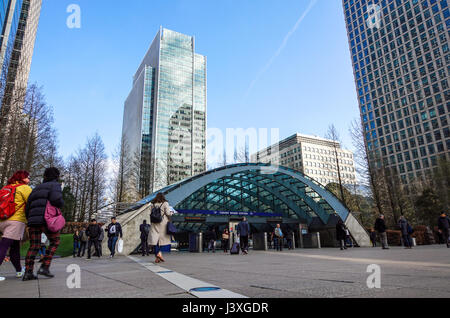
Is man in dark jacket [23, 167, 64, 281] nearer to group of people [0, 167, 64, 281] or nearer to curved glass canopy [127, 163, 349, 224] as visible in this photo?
group of people [0, 167, 64, 281]

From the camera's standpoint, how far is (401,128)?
7781cm

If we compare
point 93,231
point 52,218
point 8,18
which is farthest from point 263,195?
point 8,18

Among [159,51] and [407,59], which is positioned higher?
[159,51]

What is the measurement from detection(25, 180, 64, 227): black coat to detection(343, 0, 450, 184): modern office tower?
239 feet

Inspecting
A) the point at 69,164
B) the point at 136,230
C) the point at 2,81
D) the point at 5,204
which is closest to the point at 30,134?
the point at 2,81

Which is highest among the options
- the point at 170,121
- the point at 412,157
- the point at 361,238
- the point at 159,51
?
the point at 159,51

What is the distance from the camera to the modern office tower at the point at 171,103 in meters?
101

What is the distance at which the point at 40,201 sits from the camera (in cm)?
471

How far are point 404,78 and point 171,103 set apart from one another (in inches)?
3047

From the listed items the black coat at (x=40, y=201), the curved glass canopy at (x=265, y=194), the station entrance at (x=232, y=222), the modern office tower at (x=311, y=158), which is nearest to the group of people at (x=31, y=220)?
the black coat at (x=40, y=201)

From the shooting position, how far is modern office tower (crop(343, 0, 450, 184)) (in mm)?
70000

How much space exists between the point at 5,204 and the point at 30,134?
18.0m

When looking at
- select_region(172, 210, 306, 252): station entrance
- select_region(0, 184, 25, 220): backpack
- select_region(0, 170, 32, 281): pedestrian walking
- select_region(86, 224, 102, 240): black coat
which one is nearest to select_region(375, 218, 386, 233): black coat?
select_region(172, 210, 306, 252): station entrance

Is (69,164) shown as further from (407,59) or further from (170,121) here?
(407,59)
